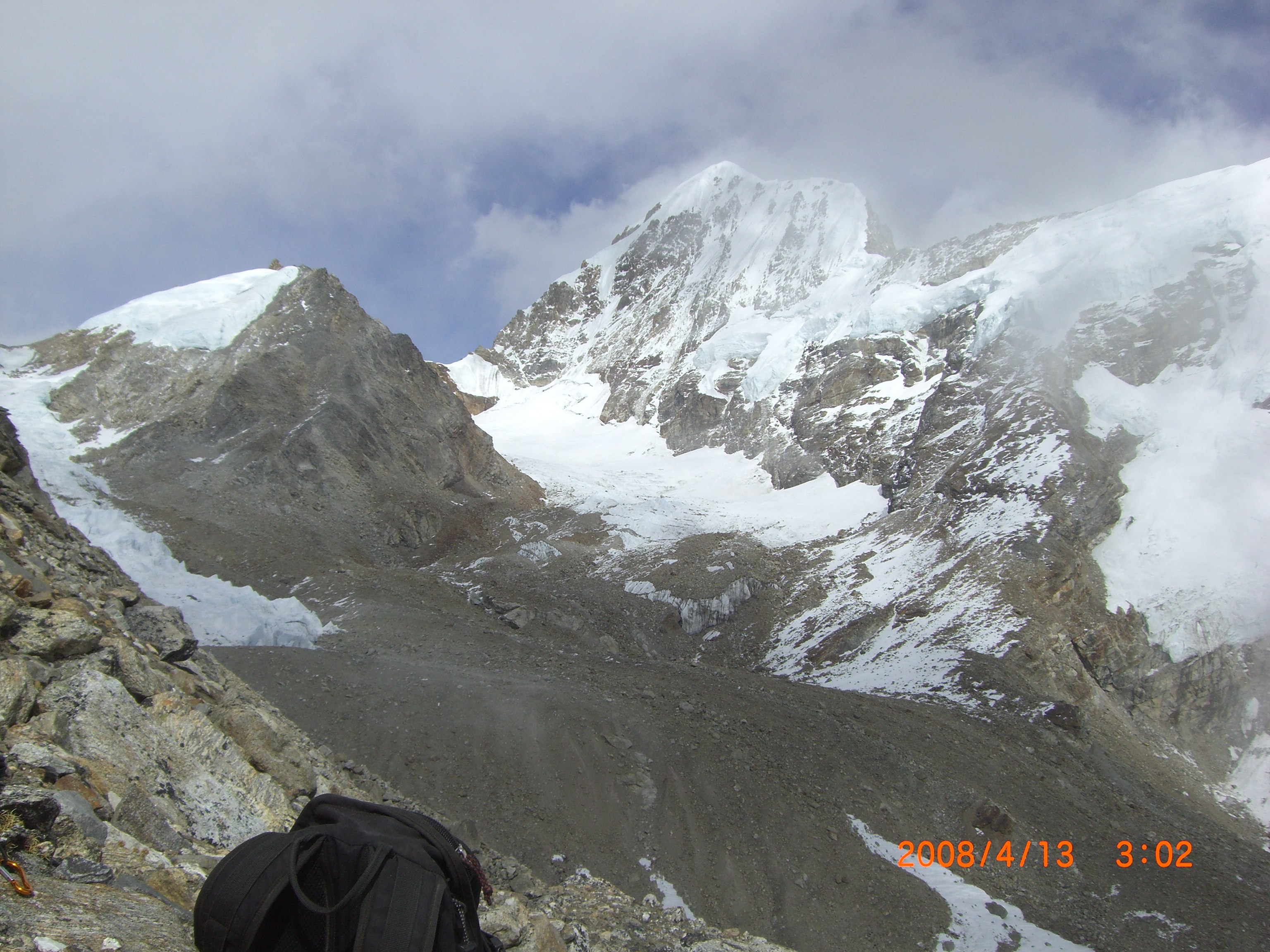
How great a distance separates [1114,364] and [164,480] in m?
47.0

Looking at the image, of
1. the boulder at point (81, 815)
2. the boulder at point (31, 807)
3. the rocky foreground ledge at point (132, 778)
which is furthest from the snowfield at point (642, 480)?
the boulder at point (31, 807)

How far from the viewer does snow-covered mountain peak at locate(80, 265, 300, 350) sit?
122 ft

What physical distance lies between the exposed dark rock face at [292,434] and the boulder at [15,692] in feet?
79.7

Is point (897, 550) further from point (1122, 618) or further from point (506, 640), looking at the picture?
point (506, 640)

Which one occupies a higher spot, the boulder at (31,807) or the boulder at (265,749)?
the boulder at (31,807)

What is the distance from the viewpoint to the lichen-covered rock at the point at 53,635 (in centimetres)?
466

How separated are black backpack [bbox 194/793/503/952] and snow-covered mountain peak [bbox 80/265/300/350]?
41.2m

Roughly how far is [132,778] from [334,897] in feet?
8.17

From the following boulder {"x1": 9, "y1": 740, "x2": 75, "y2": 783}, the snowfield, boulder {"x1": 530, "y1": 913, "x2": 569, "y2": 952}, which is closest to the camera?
boulder {"x1": 9, "y1": 740, "x2": 75, "y2": 783}

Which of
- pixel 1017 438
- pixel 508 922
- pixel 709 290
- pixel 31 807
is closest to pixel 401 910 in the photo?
pixel 31 807

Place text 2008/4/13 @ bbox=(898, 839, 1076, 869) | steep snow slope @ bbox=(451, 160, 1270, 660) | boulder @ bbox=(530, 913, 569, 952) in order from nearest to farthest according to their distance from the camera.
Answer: boulder @ bbox=(530, 913, 569, 952) < text 2008/4/13 @ bbox=(898, 839, 1076, 869) < steep snow slope @ bbox=(451, 160, 1270, 660)

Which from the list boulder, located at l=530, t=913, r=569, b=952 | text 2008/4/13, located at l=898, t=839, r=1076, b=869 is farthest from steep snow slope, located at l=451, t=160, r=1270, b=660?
boulder, located at l=530, t=913, r=569, b=952

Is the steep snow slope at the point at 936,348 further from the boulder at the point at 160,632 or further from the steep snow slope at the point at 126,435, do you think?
the boulder at the point at 160,632

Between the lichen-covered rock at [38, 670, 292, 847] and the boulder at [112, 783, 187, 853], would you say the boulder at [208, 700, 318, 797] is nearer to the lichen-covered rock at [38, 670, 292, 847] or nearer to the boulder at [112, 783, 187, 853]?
the lichen-covered rock at [38, 670, 292, 847]
